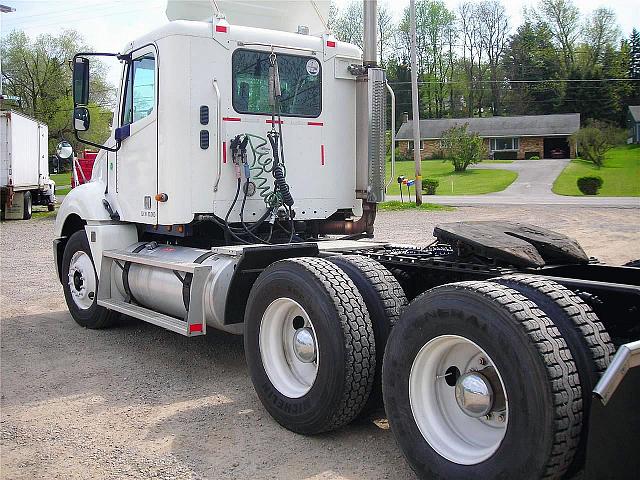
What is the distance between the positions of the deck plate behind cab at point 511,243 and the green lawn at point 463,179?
106ft

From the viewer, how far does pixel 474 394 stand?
3484mm

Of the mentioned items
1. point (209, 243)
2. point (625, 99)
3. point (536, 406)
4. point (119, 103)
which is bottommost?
point (536, 406)

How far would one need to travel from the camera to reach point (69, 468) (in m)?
4.10

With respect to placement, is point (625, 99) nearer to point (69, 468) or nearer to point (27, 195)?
point (27, 195)

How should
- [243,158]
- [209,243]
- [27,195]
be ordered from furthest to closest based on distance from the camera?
[27,195] < [209,243] < [243,158]

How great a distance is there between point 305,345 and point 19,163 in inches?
849

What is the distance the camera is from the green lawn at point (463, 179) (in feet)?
140

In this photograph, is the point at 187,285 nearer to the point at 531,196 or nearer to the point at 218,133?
the point at 218,133

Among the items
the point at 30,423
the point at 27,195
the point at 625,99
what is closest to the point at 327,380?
the point at 30,423

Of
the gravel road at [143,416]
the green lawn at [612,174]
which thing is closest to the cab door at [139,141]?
the gravel road at [143,416]

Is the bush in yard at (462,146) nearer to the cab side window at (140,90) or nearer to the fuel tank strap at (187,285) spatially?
the cab side window at (140,90)

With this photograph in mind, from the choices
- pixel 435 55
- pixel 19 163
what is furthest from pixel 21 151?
pixel 435 55

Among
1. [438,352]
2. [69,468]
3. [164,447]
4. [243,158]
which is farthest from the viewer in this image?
[243,158]

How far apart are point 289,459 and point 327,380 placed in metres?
0.53
